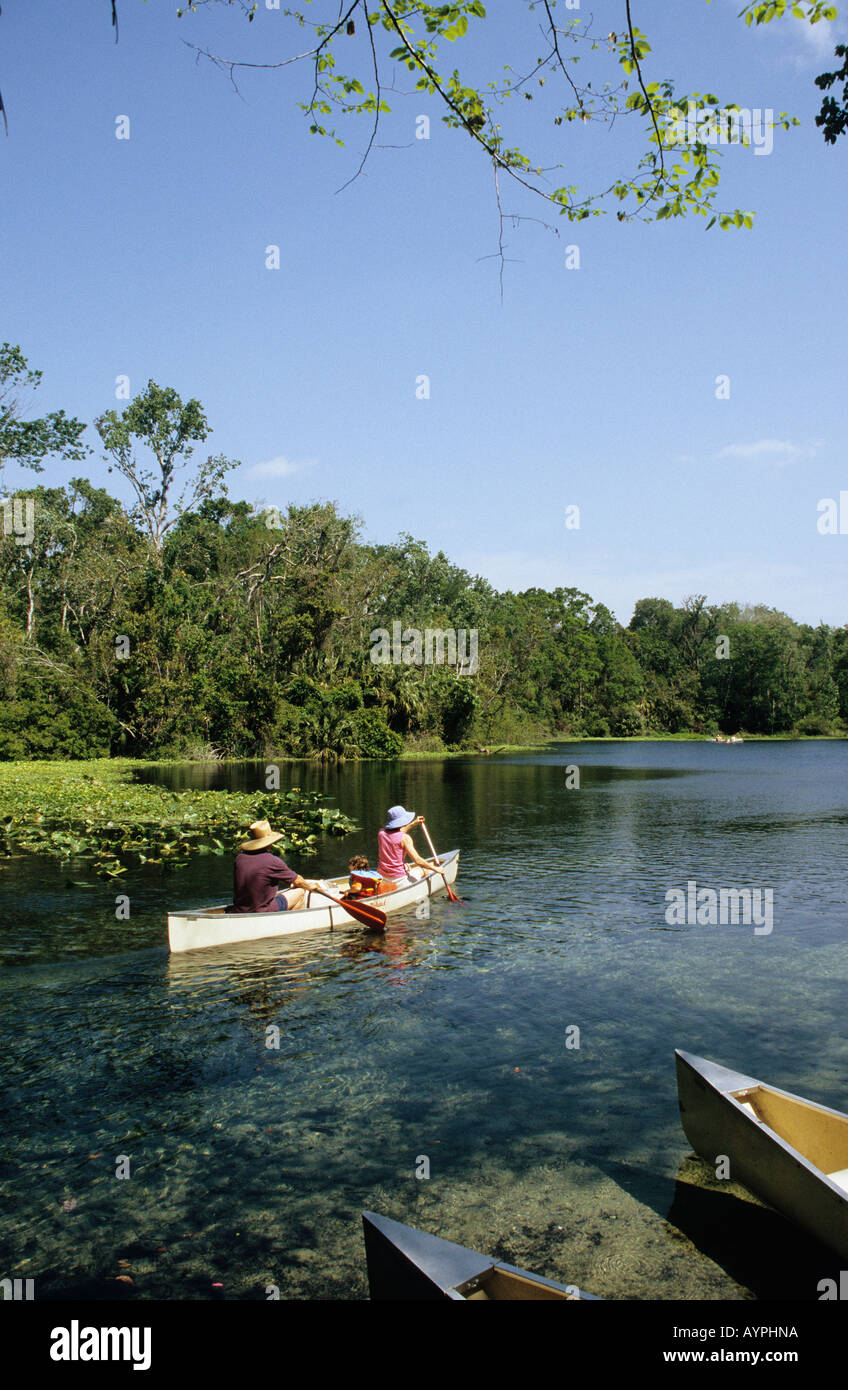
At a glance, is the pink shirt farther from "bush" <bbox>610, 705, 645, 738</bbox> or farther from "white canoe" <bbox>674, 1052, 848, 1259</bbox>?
"bush" <bbox>610, 705, 645, 738</bbox>

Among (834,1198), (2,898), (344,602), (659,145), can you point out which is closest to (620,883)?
(2,898)

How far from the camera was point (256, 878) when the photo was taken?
1270 cm

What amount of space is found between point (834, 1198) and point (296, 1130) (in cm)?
433

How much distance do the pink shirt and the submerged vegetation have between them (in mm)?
6157

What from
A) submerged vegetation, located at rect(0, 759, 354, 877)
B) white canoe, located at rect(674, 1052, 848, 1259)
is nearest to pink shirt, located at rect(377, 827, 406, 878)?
submerged vegetation, located at rect(0, 759, 354, 877)

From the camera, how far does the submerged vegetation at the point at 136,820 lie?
67.2ft

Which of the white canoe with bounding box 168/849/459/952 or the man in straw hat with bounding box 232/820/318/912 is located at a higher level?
the man in straw hat with bounding box 232/820/318/912

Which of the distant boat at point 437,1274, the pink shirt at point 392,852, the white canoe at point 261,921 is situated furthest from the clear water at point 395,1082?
the distant boat at point 437,1274

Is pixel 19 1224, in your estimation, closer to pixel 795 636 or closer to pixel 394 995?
pixel 394 995

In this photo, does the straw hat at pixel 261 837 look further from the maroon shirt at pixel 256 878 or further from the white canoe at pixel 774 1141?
the white canoe at pixel 774 1141

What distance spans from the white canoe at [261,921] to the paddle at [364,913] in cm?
13

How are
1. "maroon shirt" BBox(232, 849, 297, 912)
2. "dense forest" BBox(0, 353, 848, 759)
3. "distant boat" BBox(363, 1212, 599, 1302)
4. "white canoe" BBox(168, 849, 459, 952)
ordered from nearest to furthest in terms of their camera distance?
1. "distant boat" BBox(363, 1212, 599, 1302)
2. "white canoe" BBox(168, 849, 459, 952)
3. "maroon shirt" BBox(232, 849, 297, 912)
4. "dense forest" BBox(0, 353, 848, 759)

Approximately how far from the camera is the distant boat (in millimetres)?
4262

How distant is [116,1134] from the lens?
24.6 ft
